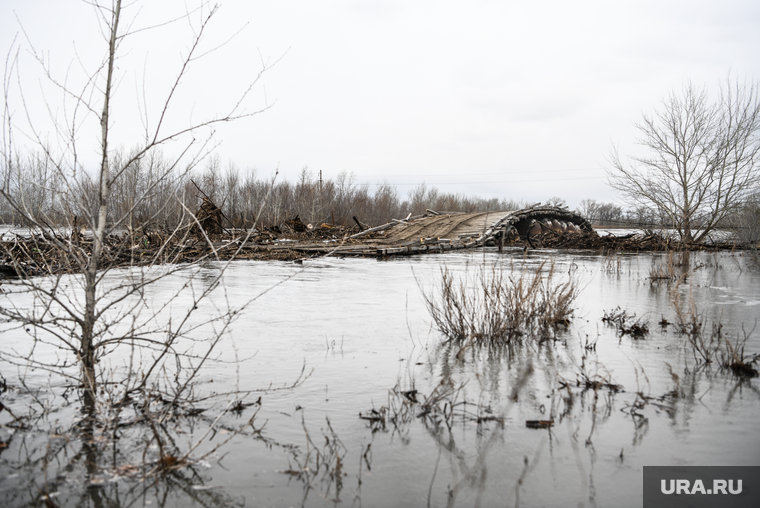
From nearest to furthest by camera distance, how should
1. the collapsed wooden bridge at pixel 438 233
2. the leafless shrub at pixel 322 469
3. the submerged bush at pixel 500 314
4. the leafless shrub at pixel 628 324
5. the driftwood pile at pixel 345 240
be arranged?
the leafless shrub at pixel 322 469, the submerged bush at pixel 500 314, the leafless shrub at pixel 628 324, the driftwood pile at pixel 345 240, the collapsed wooden bridge at pixel 438 233

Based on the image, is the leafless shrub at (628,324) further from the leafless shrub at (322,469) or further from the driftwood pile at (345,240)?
the driftwood pile at (345,240)

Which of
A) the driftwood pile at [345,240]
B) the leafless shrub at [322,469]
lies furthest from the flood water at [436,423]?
the driftwood pile at [345,240]

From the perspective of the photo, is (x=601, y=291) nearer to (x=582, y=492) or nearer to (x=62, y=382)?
(x=582, y=492)

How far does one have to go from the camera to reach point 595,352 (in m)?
6.47

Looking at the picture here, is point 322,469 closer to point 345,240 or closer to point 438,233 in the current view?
point 345,240

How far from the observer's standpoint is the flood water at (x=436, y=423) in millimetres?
3299

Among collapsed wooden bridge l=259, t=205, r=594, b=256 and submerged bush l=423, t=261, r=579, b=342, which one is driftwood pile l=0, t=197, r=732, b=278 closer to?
collapsed wooden bridge l=259, t=205, r=594, b=256

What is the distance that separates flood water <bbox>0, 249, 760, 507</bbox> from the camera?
3.30 meters

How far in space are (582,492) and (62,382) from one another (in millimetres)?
4679

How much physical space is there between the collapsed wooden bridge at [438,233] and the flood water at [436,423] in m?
13.2

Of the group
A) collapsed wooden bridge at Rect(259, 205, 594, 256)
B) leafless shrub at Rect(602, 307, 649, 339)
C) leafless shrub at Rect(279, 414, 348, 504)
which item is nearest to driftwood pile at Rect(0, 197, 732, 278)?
collapsed wooden bridge at Rect(259, 205, 594, 256)

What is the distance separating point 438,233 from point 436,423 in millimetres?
23673

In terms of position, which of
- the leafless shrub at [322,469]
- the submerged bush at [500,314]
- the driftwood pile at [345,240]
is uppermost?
the driftwood pile at [345,240]

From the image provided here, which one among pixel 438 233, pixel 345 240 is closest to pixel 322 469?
pixel 345 240
